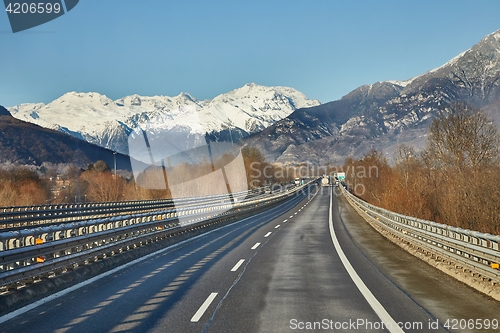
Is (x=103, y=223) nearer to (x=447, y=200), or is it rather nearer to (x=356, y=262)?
(x=356, y=262)

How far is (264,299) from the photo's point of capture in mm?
9273

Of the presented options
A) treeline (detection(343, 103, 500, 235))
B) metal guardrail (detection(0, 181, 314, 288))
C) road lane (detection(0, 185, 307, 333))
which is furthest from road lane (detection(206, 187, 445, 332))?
treeline (detection(343, 103, 500, 235))

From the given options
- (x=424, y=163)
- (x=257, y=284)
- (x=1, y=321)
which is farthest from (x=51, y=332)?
(x=424, y=163)

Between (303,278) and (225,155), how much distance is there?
252ft

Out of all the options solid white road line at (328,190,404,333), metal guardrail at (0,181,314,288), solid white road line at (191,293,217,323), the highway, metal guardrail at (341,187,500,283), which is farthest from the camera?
metal guardrail at (341,187,500,283)

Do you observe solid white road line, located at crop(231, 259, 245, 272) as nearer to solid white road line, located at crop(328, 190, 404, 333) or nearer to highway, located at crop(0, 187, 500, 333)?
highway, located at crop(0, 187, 500, 333)

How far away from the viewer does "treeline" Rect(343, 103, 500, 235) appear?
30.5 meters

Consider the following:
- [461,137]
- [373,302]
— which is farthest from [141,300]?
[461,137]

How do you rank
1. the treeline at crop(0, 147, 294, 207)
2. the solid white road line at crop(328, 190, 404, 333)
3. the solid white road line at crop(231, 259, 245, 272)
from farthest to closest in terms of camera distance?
the treeline at crop(0, 147, 294, 207)
the solid white road line at crop(231, 259, 245, 272)
the solid white road line at crop(328, 190, 404, 333)

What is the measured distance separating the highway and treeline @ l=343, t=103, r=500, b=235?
17.6 m

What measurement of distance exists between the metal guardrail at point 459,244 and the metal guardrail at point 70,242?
340 inches

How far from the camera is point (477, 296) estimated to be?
9.23 metres

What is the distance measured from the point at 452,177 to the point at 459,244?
101 feet

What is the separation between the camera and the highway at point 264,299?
24.3ft
